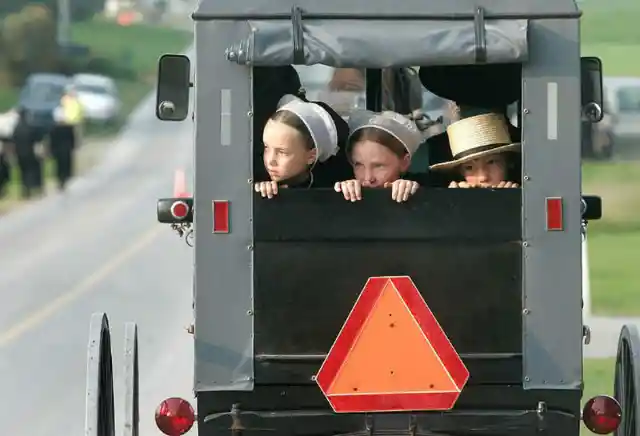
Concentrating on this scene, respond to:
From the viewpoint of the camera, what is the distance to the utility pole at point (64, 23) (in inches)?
2911

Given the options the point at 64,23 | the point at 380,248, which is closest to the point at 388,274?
the point at 380,248

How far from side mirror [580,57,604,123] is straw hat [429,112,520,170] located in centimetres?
34

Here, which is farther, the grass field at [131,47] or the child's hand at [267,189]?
the grass field at [131,47]

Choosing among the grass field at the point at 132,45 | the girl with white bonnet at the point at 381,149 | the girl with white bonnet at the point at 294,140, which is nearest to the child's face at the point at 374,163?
the girl with white bonnet at the point at 381,149

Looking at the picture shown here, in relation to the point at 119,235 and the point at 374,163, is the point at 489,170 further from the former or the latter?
the point at 119,235

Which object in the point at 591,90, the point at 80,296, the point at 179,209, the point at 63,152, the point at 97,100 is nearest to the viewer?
the point at 591,90

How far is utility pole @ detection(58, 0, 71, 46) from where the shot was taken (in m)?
73.9

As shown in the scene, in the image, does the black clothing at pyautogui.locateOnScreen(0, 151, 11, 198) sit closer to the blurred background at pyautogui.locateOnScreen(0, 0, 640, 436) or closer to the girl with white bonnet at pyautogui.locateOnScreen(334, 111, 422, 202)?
the blurred background at pyautogui.locateOnScreen(0, 0, 640, 436)

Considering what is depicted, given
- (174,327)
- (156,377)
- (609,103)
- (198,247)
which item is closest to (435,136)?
(198,247)

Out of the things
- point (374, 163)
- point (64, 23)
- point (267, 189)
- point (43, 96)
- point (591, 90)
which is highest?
point (64, 23)

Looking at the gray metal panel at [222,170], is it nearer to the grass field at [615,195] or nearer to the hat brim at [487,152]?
the hat brim at [487,152]

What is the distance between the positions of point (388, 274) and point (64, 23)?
6973 cm

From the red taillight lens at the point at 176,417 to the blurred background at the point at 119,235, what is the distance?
1969mm

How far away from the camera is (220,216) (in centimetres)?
632
